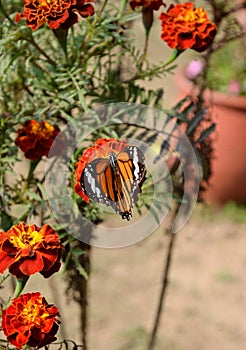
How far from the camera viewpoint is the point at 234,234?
2.60 metres

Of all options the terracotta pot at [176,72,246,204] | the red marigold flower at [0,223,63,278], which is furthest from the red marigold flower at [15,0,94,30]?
the terracotta pot at [176,72,246,204]

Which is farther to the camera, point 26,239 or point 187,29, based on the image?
point 187,29

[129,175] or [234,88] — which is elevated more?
[129,175]

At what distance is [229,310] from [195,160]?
1.22 meters

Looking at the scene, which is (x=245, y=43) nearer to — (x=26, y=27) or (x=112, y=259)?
(x=112, y=259)

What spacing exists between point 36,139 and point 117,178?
9.2 inches

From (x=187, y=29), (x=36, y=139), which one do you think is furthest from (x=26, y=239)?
(x=187, y=29)

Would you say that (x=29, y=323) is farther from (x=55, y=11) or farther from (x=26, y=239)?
(x=55, y=11)

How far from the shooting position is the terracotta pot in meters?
2.63

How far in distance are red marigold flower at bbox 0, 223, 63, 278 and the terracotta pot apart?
1.91 metres

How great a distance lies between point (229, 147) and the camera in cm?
266

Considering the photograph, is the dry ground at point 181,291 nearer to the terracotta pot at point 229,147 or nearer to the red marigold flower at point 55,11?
the terracotta pot at point 229,147

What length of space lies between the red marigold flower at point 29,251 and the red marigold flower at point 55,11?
240 millimetres

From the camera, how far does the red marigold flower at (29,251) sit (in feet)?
2.21
